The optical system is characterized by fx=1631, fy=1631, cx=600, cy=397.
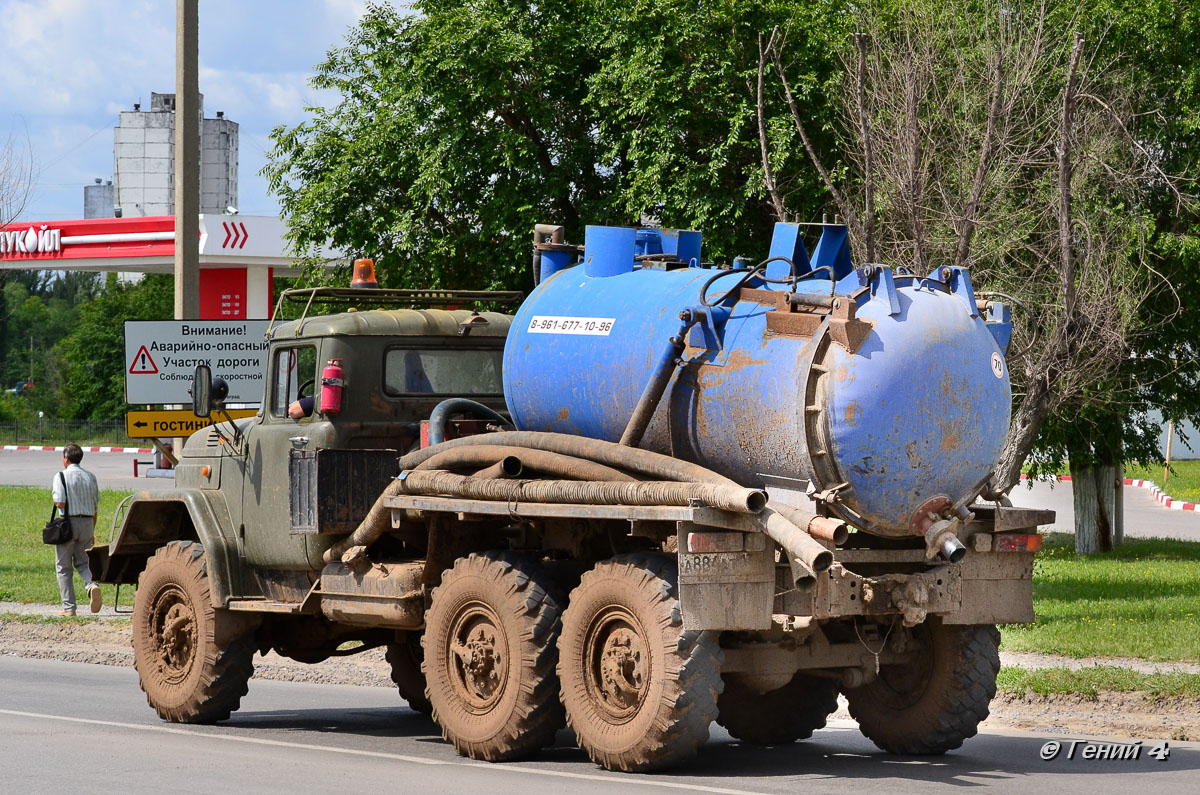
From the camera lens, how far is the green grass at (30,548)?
19.7m

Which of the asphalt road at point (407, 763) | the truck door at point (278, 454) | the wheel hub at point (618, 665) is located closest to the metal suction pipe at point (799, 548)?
the wheel hub at point (618, 665)

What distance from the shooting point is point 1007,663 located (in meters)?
13.4

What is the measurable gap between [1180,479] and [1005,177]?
37.9 m

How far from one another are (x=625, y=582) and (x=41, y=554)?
743 inches

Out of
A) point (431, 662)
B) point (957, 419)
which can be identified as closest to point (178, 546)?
point (431, 662)

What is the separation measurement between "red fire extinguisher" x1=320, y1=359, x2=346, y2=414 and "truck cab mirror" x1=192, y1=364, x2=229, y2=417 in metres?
0.74

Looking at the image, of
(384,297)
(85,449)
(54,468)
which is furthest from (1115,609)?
(85,449)

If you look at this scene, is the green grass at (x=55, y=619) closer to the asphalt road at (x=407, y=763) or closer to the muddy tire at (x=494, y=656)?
the asphalt road at (x=407, y=763)

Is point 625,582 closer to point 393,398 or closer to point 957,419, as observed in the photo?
point 957,419

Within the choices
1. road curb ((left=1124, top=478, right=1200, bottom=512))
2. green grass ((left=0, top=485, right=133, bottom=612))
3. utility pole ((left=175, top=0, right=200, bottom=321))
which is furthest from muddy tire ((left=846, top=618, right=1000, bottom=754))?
road curb ((left=1124, top=478, right=1200, bottom=512))

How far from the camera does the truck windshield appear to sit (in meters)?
11.0

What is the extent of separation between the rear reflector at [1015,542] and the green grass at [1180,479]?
31.6 m

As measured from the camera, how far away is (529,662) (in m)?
9.06

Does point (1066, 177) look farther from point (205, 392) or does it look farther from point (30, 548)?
point (30, 548)
